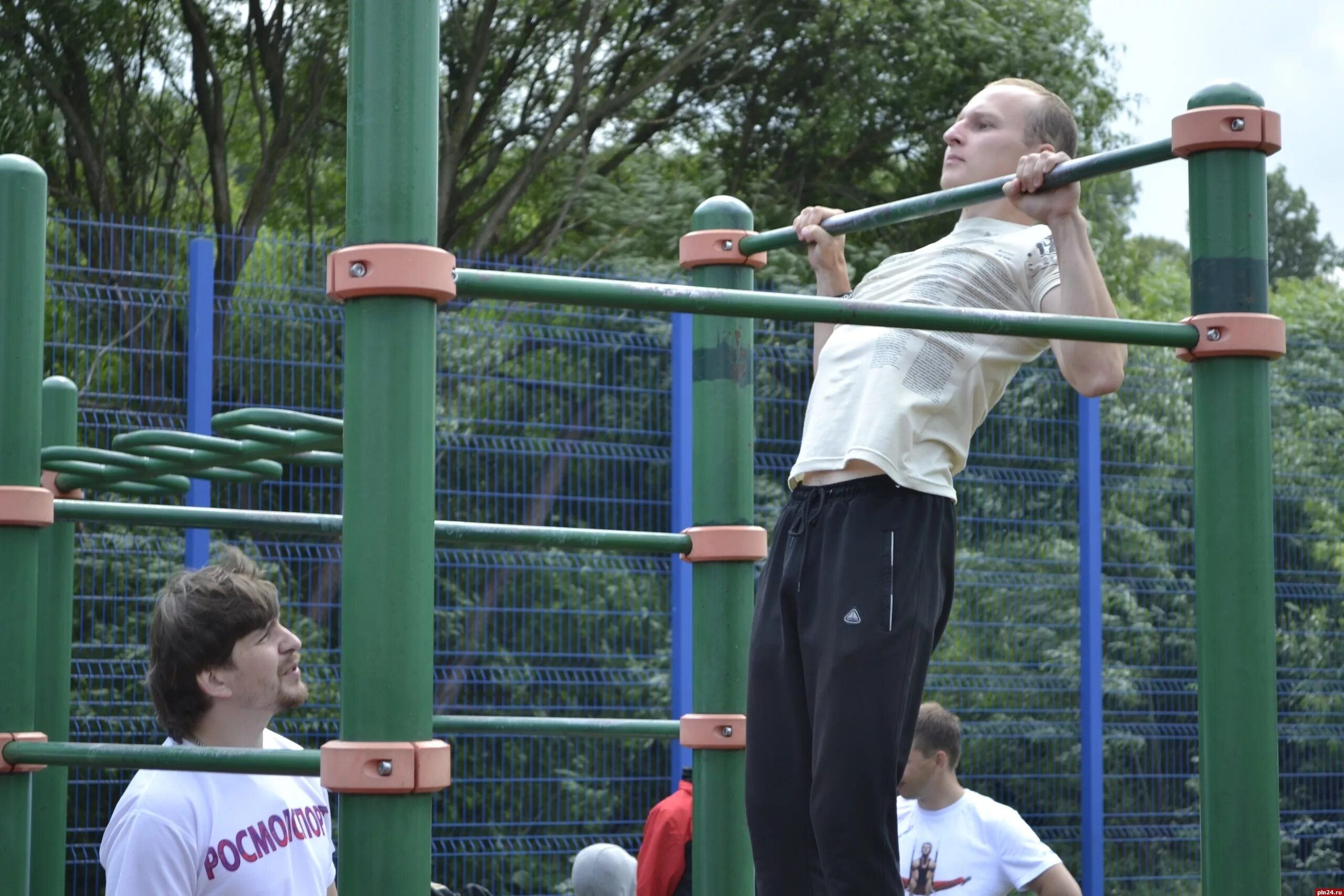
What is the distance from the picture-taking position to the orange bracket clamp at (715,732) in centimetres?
253

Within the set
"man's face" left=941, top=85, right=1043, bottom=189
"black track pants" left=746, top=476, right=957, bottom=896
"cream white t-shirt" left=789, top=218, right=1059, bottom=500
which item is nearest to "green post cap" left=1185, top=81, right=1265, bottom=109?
"cream white t-shirt" left=789, top=218, right=1059, bottom=500

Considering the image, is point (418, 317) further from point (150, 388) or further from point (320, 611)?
point (320, 611)

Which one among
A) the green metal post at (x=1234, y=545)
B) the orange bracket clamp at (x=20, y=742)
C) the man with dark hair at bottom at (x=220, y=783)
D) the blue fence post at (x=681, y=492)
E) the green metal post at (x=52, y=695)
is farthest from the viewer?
the blue fence post at (x=681, y=492)

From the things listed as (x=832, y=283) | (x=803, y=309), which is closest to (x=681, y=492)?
(x=832, y=283)

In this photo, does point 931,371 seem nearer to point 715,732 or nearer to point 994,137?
point 994,137

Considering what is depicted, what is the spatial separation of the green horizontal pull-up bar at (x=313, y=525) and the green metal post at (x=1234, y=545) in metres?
0.91

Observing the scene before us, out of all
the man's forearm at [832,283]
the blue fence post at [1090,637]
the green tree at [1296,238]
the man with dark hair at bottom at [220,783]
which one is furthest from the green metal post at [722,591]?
the green tree at [1296,238]

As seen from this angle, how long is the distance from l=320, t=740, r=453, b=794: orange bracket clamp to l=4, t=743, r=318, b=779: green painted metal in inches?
3.0

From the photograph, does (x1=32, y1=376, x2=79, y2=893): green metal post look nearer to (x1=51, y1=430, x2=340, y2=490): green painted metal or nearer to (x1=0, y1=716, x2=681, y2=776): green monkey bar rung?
(x1=51, y1=430, x2=340, y2=490): green painted metal

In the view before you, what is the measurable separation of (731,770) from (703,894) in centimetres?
19

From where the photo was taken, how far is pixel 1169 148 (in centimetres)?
200

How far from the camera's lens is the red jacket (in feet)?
12.8

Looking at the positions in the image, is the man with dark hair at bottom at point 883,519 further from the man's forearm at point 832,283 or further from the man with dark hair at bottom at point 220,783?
the man with dark hair at bottom at point 220,783

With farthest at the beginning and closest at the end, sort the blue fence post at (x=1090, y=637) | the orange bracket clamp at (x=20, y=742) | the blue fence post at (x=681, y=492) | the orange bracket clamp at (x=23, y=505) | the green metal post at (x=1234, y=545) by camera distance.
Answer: the blue fence post at (x=1090, y=637) < the blue fence post at (x=681, y=492) < the orange bracket clamp at (x=23, y=505) < the orange bracket clamp at (x=20, y=742) < the green metal post at (x=1234, y=545)
